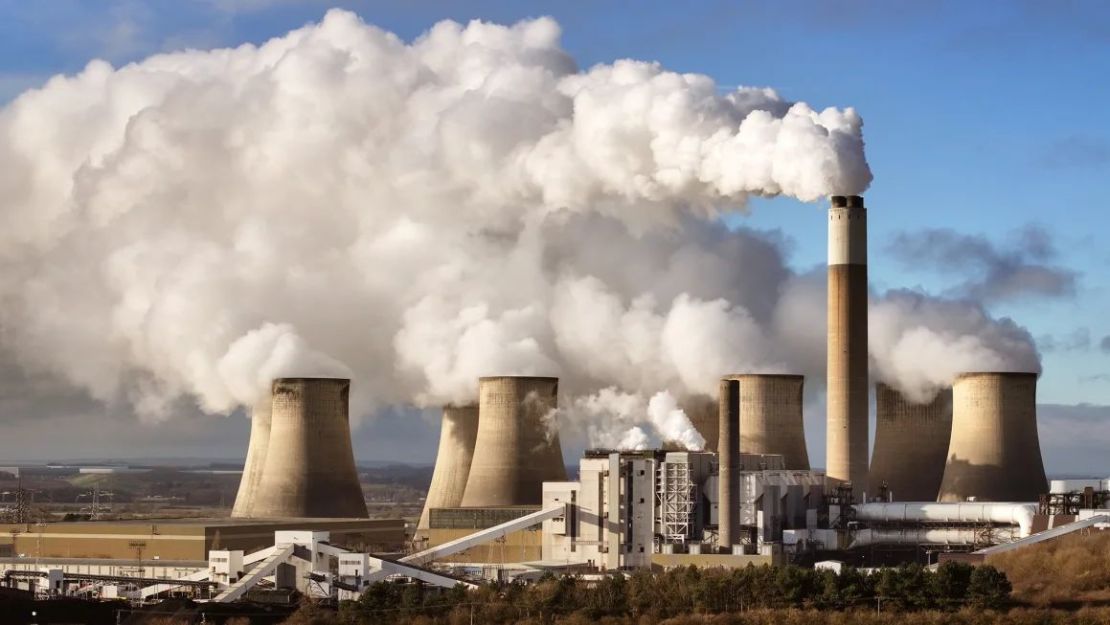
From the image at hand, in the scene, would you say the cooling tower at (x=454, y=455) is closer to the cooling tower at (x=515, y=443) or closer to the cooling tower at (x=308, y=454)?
the cooling tower at (x=308, y=454)

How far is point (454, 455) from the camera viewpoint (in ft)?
174

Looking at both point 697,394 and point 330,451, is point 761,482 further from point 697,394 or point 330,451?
point 330,451

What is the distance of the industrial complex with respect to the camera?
134ft

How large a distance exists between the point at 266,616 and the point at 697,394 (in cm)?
1866

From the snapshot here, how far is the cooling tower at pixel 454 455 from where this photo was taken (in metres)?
52.3

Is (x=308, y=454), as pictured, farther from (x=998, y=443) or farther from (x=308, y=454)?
(x=998, y=443)

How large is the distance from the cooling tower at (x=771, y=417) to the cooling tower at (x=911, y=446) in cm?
301

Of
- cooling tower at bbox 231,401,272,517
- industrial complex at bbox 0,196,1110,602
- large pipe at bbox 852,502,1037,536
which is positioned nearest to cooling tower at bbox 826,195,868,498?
industrial complex at bbox 0,196,1110,602

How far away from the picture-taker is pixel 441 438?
53938mm

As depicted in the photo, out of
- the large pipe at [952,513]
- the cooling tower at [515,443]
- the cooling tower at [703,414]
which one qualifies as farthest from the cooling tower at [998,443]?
the cooling tower at [515,443]

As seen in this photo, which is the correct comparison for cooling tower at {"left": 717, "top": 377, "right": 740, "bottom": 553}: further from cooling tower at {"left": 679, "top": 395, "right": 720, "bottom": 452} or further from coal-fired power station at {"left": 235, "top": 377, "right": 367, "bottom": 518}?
coal-fired power station at {"left": 235, "top": 377, "right": 367, "bottom": 518}

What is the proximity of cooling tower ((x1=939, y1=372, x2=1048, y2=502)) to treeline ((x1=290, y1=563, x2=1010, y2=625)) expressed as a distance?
34.1ft

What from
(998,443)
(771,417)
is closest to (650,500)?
(771,417)

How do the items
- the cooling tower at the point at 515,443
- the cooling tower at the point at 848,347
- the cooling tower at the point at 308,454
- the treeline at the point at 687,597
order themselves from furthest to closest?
the cooling tower at the point at 308,454 → the cooling tower at the point at 515,443 → the cooling tower at the point at 848,347 → the treeline at the point at 687,597
